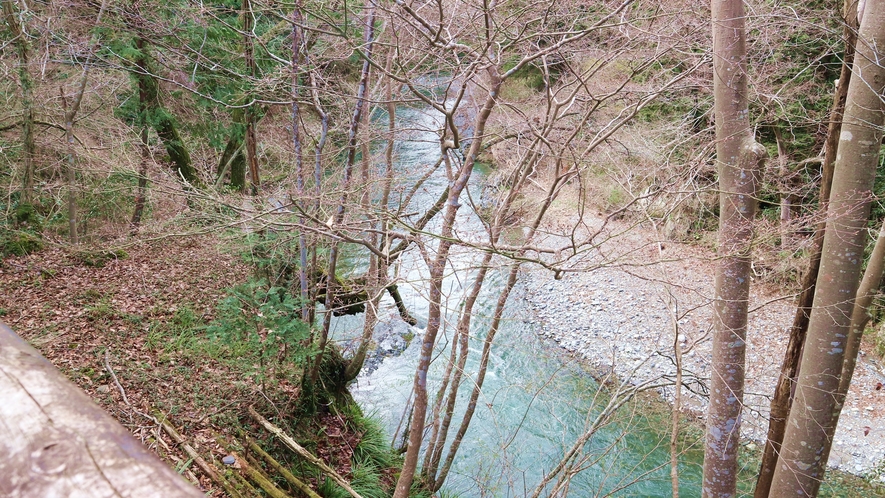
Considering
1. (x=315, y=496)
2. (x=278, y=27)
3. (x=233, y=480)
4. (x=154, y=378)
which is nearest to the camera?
(x=233, y=480)

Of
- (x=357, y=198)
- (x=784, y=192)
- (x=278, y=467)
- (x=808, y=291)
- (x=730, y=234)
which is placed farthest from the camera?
(x=357, y=198)

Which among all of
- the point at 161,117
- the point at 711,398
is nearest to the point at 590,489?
the point at 711,398

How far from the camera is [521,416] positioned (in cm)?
769

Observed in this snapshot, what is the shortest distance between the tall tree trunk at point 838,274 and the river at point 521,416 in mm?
1654

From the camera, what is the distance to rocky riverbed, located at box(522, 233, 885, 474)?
676 cm

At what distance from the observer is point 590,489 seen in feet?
21.3

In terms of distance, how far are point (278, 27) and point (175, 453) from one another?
5632 mm

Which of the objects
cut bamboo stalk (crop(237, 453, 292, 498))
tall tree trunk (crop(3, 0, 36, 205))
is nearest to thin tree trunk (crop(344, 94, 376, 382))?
cut bamboo stalk (crop(237, 453, 292, 498))

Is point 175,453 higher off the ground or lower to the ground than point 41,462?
lower

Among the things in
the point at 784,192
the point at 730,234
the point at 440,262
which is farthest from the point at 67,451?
the point at 784,192

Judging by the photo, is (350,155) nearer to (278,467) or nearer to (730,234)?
(278,467)

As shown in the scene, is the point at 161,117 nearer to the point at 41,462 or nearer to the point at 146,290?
the point at 146,290

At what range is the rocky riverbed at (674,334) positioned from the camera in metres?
6.76

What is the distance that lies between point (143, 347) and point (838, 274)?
23.3 ft
